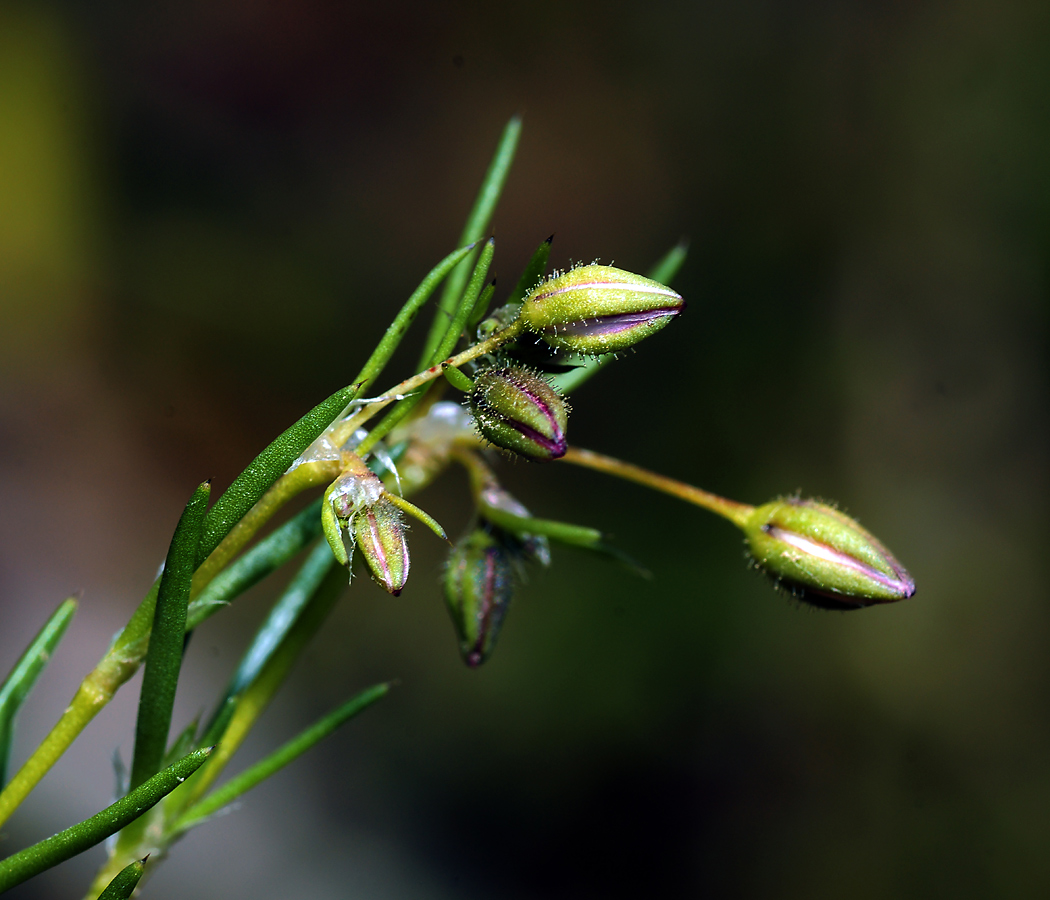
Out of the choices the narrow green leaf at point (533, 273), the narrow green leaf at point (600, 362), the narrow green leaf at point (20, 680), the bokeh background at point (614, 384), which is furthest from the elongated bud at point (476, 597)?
the bokeh background at point (614, 384)

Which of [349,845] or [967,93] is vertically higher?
[967,93]

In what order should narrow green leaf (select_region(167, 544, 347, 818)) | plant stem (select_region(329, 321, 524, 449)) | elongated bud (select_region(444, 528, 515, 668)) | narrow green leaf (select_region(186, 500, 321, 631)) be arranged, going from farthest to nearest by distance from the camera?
elongated bud (select_region(444, 528, 515, 668)) → narrow green leaf (select_region(167, 544, 347, 818)) → narrow green leaf (select_region(186, 500, 321, 631)) → plant stem (select_region(329, 321, 524, 449))

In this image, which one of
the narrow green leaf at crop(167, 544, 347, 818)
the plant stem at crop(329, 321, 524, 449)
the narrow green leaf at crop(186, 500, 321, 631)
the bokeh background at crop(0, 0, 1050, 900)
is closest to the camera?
the plant stem at crop(329, 321, 524, 449)

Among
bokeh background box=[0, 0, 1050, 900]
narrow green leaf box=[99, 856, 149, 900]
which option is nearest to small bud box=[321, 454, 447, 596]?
narrow green leaf box=[99, 856, 149, 900]

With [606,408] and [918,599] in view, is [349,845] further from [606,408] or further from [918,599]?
[918,599]

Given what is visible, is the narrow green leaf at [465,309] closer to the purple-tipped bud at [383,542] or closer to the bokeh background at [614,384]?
the purple-tipped bud at [383,542]

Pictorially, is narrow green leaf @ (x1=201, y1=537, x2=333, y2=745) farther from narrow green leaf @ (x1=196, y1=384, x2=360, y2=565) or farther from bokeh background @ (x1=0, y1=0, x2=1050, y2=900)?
bokeh background @ (x1=0, y1=0, x2=1050, y2=900)

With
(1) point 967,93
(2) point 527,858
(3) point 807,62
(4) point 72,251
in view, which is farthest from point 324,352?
(1) point 967,93
